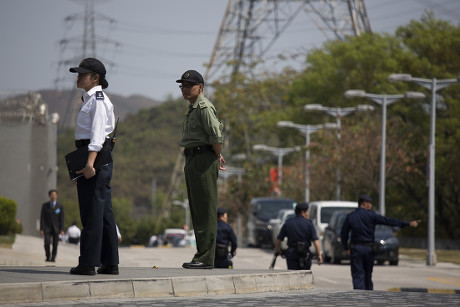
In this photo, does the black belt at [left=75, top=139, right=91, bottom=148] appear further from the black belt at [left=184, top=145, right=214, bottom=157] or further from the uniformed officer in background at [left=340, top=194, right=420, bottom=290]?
the uniformed officer in background at [left=340, top=194, right=420, bottom=290]

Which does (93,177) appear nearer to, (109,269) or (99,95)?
(99,95)

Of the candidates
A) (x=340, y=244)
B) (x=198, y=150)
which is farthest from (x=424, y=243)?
(x=198, y=150)

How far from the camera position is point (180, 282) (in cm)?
988

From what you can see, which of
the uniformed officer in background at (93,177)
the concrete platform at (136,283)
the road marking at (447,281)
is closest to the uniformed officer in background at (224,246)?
the concrete platform at (136,283)

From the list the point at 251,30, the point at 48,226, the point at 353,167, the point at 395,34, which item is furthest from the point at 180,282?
the point at 251,30

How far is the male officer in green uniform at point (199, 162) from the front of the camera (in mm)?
11141

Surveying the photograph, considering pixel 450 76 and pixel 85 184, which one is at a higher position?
pixel 450 76

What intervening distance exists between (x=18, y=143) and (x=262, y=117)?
21522 mm

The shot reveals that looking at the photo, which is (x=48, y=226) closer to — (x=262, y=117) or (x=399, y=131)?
(x=399, y=131)

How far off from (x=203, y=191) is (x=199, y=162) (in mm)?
311

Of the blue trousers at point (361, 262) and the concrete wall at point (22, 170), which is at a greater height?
the concrete wall at point (22, 170)

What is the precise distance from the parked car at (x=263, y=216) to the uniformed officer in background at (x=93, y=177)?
3249cm

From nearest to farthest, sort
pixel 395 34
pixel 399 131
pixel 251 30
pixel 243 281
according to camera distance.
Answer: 1. pixel 243 281
2. pixel 399 131
3. pixel 395 34
4. pixel 251 30

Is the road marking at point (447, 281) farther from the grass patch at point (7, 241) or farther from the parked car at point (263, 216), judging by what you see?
the parked car at point (263, 216)
